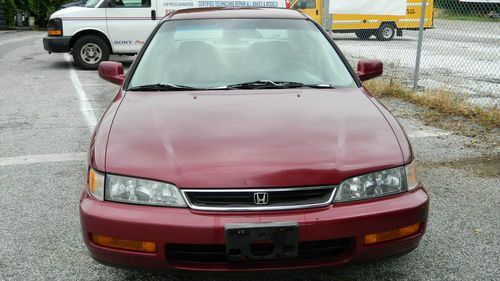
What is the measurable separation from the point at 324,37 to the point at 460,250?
1797 millimetres

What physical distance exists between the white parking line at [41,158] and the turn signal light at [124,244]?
2.91m

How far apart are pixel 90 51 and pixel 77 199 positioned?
811cm

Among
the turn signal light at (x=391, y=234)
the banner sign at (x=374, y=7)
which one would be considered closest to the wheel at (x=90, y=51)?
the banner sign at (x=374, y=7)

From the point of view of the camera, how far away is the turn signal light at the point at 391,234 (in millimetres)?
2452

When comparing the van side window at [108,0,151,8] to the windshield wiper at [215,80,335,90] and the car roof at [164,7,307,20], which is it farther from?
the windshield wiper at [215,80,335,90]

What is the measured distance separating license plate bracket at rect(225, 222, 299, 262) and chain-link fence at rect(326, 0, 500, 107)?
6113 millimetres

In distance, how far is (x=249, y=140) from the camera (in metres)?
2.65

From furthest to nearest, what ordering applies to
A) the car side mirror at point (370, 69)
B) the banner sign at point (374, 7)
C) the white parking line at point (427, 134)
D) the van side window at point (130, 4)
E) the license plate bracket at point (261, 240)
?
1. the van side window at point (130, 4)
2. the banner sign at point (374, 7)
3. the white parking line at point (427, 134)
4. the car side mirror at point (370, 69)
5. the license plate bracket at point (261, 240)

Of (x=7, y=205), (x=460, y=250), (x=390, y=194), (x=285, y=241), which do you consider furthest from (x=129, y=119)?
(x=460, y=250)

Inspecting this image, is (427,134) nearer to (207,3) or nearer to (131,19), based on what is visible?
(207,3)

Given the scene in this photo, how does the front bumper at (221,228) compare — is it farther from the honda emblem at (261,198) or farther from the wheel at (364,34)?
the wheel at (364,34)

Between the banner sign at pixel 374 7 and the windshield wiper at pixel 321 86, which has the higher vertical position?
the banner sign at pixel 374 7

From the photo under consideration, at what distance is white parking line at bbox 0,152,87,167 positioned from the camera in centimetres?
513

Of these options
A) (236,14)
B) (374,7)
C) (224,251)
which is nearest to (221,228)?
(224,251)
